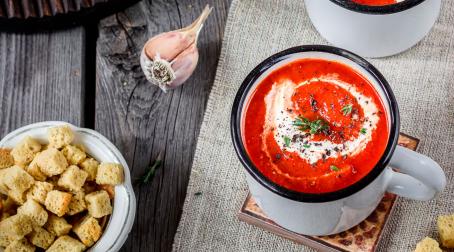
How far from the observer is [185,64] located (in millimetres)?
2109

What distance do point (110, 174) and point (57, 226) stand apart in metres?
0.18

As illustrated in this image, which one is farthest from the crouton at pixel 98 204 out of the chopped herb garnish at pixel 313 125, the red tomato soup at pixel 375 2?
the red tomato soup at pixel 375 2

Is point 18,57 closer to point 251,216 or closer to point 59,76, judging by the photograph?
point 59,76

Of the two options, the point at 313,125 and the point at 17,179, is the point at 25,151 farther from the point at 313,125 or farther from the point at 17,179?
the point at 313,125

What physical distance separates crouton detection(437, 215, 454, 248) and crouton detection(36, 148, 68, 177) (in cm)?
90

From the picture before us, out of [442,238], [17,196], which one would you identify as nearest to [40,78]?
[17,196]

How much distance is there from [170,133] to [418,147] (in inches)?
25.5

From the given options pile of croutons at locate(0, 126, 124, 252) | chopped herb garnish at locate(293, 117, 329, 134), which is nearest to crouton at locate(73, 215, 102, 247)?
pile of croutons at locate(0, 126, 124, 252)

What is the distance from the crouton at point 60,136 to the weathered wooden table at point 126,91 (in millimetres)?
231

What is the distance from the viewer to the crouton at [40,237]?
6.29ft

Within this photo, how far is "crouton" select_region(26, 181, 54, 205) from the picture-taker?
6.32 feet

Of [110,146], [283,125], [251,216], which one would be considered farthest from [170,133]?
[283,125]

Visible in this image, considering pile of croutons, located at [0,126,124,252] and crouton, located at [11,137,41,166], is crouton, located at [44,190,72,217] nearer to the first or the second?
pile of croutons, located at [0,126,124,252]

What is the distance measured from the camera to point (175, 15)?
2262 millimetres
